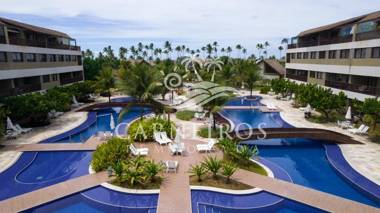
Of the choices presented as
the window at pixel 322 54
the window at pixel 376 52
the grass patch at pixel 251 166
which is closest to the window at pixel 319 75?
the window at pixel 322 54

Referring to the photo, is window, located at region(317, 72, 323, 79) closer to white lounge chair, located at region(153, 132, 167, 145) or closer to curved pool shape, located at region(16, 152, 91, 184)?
white lounge chair, located at region(153, 132, 167, 145)

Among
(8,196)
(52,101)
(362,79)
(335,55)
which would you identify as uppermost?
(335,55)

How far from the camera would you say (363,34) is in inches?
1061

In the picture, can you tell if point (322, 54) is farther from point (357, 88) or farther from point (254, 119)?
point (254, 119)

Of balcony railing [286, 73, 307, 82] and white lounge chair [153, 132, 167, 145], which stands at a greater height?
balcony railing [286, 73, 307, 82]

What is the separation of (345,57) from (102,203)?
99.7ft

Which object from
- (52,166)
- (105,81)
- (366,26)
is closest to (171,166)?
(52,166)

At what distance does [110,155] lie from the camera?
15422 mm

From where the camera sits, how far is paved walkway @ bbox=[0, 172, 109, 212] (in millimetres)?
11602

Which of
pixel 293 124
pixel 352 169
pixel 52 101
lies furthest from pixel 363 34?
pixel 52 101

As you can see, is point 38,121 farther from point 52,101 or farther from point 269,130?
point 269,130

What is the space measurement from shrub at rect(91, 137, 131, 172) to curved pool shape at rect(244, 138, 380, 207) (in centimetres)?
945

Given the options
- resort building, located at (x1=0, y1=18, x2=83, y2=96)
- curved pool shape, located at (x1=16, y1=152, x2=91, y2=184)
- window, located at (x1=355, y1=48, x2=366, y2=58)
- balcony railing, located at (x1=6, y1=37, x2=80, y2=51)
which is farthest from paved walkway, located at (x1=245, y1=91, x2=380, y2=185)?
balcony railing, located at (x1=6, y1=37, x2=80, y2=51)

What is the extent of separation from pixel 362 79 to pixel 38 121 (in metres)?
34.0
